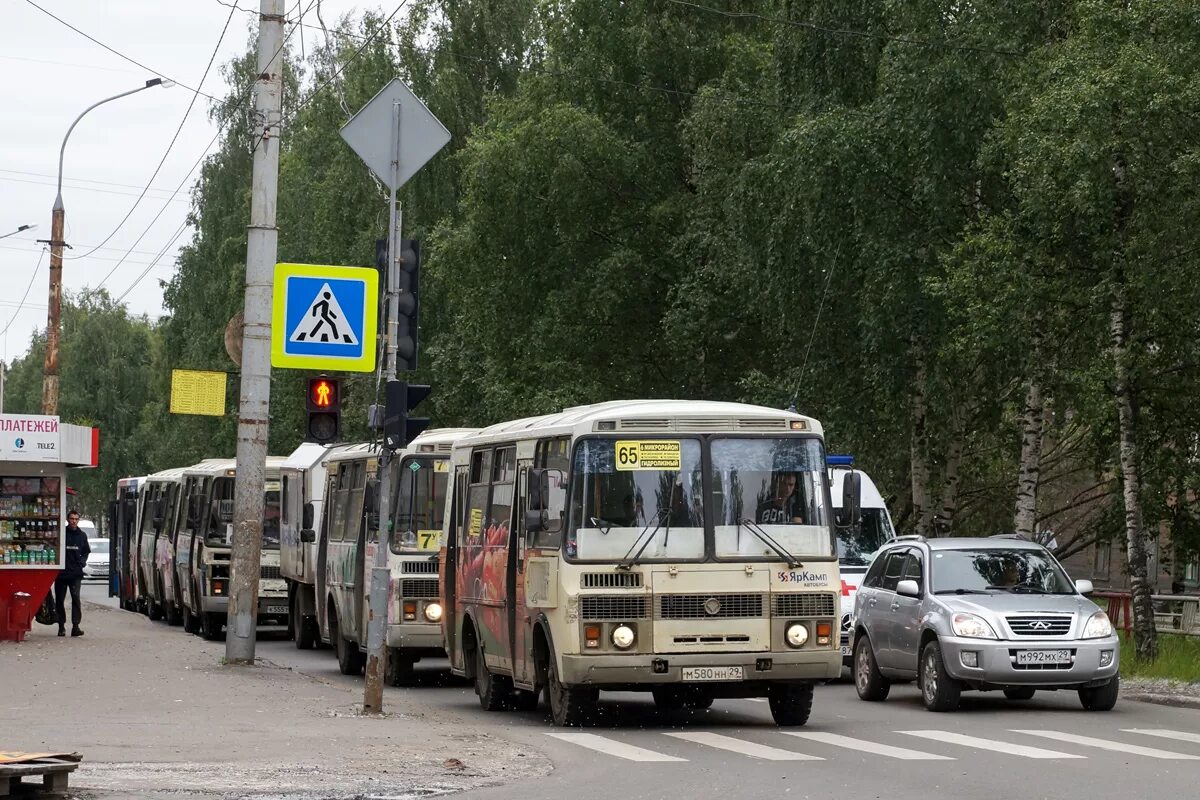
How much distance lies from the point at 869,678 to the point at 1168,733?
4892 mm

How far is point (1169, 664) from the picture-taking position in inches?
989

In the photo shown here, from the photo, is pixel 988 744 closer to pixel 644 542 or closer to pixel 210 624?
pixel 644 542

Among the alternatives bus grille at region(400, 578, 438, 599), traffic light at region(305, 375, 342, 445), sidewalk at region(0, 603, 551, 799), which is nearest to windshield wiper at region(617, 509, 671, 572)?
sidewalk at region(0, 603, 551, 799)

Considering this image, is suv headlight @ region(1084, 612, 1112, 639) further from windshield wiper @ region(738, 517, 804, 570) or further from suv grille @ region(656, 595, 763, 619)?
suv grille @ region(656, 595, 763, 619)

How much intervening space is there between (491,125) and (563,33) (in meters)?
3.36

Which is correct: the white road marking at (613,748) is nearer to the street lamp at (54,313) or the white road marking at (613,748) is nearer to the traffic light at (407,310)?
the traffic light at (407,310)

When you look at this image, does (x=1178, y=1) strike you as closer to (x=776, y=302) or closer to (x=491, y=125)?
(x=776, y=302)

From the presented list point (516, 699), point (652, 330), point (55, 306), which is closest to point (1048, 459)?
point (652, 330)

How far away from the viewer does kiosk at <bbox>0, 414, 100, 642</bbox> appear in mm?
29672

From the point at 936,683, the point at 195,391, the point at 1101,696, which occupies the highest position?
the point at 195,391

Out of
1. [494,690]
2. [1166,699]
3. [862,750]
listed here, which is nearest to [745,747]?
[862,750]

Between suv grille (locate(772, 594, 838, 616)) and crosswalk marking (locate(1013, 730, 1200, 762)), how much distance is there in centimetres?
206

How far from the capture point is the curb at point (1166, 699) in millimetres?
21281

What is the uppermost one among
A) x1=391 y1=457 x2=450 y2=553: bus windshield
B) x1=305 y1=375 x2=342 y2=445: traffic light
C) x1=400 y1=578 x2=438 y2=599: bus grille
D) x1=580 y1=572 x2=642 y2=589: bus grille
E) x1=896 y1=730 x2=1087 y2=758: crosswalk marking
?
x1=305 y1=375 x2=342 y2=445: traffic light
